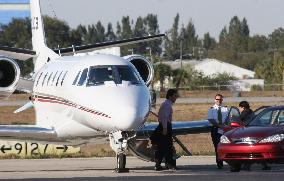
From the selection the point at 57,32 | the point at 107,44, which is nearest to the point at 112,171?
the point at 107,44

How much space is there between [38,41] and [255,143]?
1255 cm

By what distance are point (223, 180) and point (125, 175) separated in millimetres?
3079

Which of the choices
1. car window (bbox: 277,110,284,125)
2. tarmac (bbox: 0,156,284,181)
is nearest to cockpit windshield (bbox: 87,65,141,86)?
tarmac (bbox: 0,156,284,181)

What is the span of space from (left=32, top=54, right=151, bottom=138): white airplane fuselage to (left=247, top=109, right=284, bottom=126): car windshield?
2.57m

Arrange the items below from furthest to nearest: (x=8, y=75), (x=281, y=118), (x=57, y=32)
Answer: (x=57, y=32)
(x=8, y=75)
(x=281, y=118)

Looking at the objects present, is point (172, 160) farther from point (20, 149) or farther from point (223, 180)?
point (20, 149)

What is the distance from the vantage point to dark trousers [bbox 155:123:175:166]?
23.4m

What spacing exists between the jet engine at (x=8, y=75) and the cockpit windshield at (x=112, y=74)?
5133 mm

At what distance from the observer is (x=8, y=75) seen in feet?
92.8

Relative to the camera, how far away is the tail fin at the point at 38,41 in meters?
30.6

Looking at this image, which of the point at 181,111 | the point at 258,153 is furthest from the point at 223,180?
the point at 181,111

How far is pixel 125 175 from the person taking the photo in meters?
21.3

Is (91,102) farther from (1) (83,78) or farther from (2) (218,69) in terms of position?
(2) (218,69)

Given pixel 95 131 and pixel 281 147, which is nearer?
pixel 281 147
